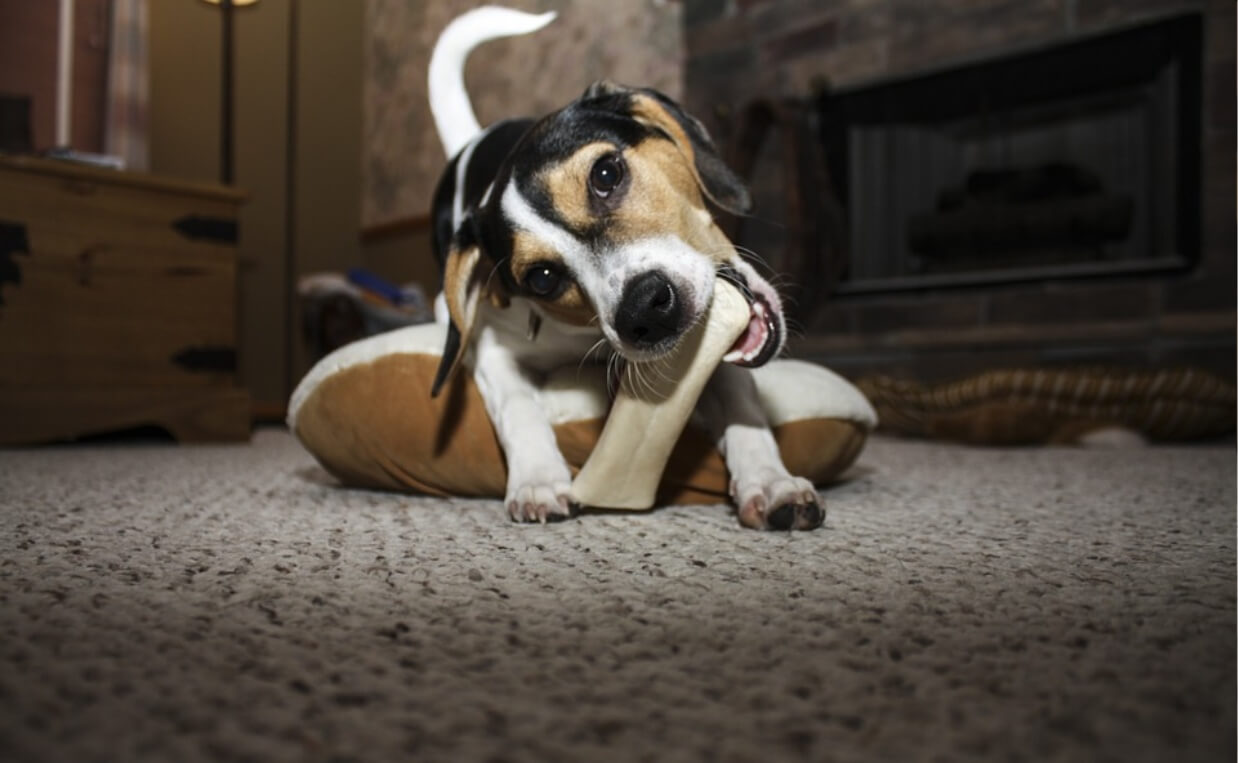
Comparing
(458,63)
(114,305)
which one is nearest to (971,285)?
(458,63)

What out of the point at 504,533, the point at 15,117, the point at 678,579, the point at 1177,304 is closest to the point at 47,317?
the point at 15,117

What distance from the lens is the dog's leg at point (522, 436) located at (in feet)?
4.17

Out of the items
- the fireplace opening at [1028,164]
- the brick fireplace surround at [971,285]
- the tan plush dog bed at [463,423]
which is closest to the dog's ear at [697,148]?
the tan plush dog bed at [463,423]

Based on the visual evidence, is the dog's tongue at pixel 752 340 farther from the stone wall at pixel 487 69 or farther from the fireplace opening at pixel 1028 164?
the stone wall at pixel 487 69

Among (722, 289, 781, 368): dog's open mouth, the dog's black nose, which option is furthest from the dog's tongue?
the dog's black nose

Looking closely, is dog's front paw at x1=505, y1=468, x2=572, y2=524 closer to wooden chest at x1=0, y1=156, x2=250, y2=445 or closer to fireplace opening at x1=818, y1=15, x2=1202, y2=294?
wooden chest at x1=0, y1=156, x2=250, y2=445

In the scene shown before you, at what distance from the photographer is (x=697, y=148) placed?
1.37 m

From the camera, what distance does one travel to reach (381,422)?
4.95 feet

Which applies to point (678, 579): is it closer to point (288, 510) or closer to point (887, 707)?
point (887, 707)

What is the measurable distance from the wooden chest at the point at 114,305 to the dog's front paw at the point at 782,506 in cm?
232

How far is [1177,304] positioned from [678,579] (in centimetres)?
279

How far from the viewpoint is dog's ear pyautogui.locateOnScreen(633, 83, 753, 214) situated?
1345mm

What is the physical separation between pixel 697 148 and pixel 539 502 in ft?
1.88

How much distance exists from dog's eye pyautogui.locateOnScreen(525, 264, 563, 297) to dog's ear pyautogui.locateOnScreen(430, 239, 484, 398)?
0.11 m
